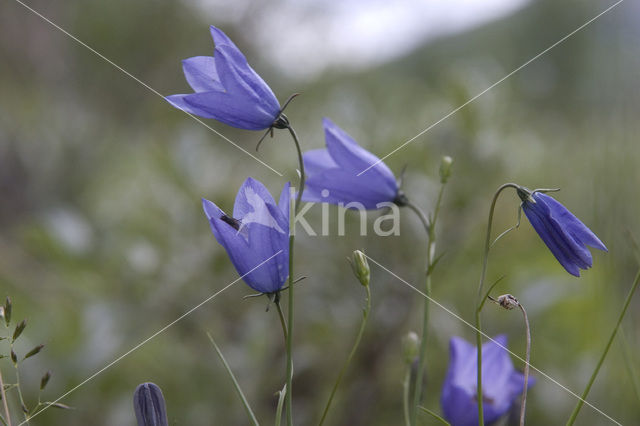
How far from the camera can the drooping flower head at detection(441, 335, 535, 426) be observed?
0.51 metres

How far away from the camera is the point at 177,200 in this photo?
3.62ft

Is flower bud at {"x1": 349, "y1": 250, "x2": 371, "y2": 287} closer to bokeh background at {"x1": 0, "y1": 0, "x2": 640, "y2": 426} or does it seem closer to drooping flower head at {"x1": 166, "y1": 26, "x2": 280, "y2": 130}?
drooping flower head at {"x1": 166, "y1": 26, "x2": 280, "y2": 130}

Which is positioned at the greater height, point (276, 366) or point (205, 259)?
point (205, 259)

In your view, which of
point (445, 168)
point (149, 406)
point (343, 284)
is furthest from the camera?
point (343, 284)

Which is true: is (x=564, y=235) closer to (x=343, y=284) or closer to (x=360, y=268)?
(x=360, y=268)

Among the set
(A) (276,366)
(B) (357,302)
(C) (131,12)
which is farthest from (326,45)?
(A) (276,366)

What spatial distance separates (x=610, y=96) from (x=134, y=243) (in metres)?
0.79

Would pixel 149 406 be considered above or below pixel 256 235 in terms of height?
below

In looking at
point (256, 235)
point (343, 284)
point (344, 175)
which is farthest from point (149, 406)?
point (343, 284)

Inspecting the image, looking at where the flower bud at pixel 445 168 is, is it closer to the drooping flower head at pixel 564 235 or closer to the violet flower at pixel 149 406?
the drooping flower head at pixel 564 235

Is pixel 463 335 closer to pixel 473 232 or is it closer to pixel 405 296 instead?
pixel 405 296

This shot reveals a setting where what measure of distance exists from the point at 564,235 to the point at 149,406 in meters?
Result: 0.31

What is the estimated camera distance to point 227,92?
0.43 m

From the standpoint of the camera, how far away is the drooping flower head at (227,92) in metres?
0.42
